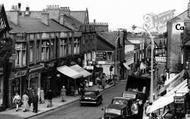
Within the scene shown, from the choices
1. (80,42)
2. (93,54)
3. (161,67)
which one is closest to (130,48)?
(161,67)

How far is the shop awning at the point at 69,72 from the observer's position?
47.7 m

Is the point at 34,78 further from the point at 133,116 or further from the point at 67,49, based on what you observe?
the point at 133,116

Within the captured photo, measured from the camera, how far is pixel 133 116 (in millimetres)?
30359

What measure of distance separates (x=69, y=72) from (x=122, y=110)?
2084 cm

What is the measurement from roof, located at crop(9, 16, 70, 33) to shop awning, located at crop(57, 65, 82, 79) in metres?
4.89

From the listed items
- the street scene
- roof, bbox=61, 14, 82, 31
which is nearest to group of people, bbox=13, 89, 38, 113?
the street scene

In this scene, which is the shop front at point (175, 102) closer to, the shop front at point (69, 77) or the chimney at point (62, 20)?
the shop front at point (69, 77)

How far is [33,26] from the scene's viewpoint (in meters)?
46.2

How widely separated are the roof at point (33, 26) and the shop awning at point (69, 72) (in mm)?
4889

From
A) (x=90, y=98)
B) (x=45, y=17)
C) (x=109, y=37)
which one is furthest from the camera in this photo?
(x=109, y=37)

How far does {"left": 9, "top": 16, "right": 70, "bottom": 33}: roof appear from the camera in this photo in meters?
41.4

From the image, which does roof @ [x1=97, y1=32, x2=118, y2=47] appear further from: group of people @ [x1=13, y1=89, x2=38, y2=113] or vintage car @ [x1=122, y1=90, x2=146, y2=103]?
group of people @ [x1=13, y1=89, x2=38, y2=113]

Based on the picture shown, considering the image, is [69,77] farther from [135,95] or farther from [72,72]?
[135,95]

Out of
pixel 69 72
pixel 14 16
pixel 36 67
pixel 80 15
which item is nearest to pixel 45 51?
pixel 36 67
